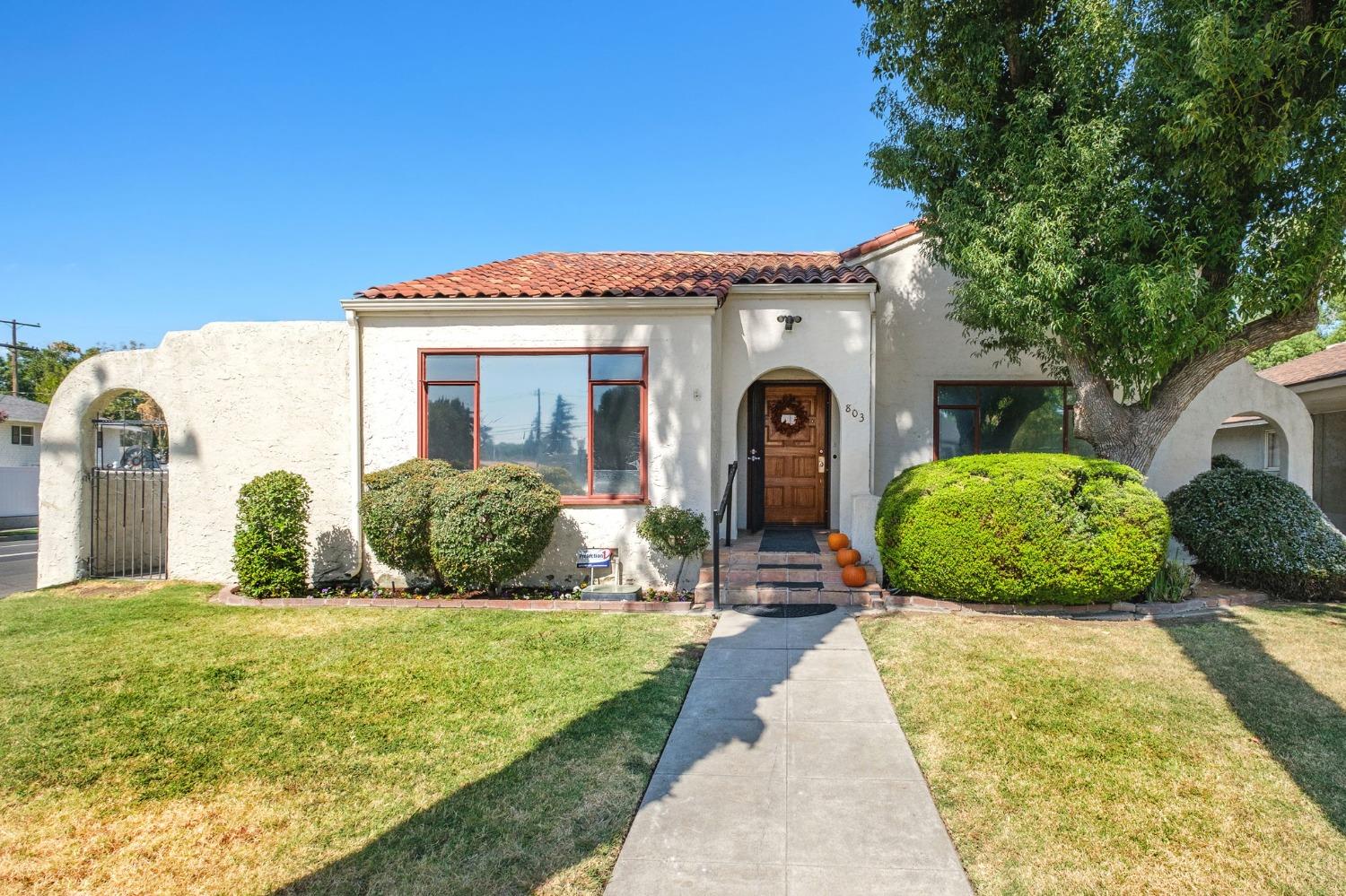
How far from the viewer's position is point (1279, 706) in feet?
15.3

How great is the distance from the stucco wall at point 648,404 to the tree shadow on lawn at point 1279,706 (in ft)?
17.6

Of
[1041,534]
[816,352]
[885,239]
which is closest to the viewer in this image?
[1041,534]

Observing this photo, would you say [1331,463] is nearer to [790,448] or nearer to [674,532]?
[790,448]

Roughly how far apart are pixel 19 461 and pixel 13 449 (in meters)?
0.53

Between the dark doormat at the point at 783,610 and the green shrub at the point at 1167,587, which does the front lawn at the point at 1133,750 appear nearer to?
the green shrub at the point at 1167,587

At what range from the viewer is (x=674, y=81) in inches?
505

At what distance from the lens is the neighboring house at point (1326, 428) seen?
44.1 feet

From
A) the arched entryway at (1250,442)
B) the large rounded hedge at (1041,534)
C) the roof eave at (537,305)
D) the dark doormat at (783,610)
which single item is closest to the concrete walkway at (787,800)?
the dark doormat at (783,610)

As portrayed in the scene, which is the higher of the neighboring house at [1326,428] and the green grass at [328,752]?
the neighboring house at [1326,428]

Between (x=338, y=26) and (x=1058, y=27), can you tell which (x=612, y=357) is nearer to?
(x=1058, y=27)

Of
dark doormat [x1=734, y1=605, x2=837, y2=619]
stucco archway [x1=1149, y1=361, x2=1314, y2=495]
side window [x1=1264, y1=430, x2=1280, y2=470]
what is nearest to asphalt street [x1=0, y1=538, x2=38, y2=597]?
dark doormat [x1=734, y1=605, x2=837, y2=619]

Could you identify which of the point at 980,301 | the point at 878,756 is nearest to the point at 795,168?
the point at 980,301

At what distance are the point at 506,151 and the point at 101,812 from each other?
13767 mm

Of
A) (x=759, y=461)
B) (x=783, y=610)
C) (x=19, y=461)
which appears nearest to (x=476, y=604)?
(x=783, y=610)
